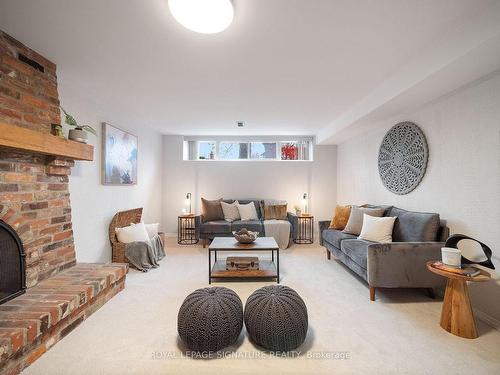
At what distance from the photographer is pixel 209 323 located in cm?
164

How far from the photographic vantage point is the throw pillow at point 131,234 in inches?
132

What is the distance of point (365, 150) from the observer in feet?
13.7

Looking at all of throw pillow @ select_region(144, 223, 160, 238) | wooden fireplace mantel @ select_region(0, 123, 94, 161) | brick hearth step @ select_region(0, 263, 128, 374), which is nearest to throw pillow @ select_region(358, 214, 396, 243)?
brick hearth step @ select_region(0, 263, 128, 374)

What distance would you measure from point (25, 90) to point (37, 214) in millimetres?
1021

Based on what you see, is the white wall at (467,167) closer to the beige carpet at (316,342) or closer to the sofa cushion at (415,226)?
the sofa cushion at (415,226)

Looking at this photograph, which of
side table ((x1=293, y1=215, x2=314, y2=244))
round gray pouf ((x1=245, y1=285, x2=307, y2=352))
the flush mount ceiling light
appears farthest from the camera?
side table ((x1=293, y1=215, x2=314, y2=244))

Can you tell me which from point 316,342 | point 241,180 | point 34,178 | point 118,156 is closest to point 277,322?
point 316,342

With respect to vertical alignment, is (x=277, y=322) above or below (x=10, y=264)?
below

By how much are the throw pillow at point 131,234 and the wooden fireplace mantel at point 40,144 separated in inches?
51.0

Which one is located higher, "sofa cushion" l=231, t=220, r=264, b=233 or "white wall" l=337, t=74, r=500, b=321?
"white wall" l=337, t=74, r=500, b=321

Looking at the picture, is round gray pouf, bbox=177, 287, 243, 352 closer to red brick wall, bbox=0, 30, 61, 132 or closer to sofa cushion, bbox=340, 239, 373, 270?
sofa cushion, bbox=340, 239, 373, 270

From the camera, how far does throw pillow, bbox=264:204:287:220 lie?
4.86 metres

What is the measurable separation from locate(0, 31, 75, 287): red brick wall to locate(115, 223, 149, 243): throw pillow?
0.96m

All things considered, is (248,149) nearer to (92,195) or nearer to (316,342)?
(92,195)
